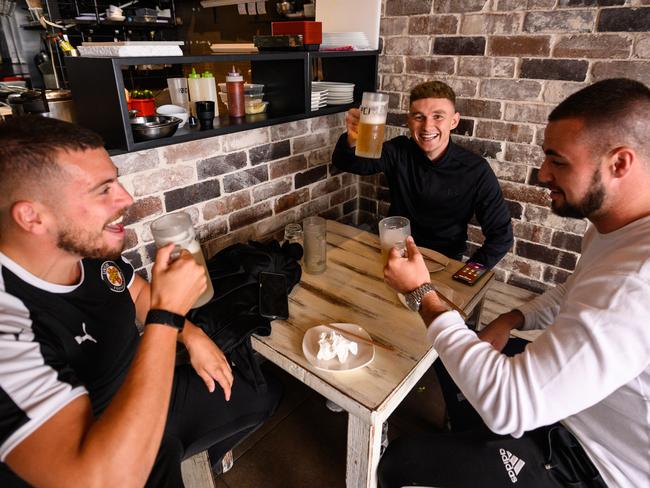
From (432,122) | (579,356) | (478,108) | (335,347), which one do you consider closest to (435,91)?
(432,122)

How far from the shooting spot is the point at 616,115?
37.6 inches

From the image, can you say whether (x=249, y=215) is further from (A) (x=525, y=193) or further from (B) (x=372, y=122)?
(A) (x=525, y=193)

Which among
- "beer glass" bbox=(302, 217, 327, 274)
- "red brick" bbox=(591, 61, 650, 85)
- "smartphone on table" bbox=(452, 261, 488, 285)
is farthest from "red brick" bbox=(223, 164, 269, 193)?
"red brick" bbox=(591, 61, 650, 85)

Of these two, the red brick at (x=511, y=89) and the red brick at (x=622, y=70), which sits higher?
the red brick at (x=622, y=70)

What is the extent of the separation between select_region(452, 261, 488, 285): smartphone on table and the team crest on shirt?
3.66 feet

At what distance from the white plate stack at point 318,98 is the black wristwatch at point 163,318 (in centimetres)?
142

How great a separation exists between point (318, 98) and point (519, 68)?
0.95m

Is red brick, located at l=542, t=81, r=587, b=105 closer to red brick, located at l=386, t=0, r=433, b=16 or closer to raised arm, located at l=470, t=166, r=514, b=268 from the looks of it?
raised arm, located at l=470, t=166, r=514, b=268

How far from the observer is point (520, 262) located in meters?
2.26

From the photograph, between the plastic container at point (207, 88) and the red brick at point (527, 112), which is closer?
the plastic container at point (207, 88)

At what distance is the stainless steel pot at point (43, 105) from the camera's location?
60.2 inches

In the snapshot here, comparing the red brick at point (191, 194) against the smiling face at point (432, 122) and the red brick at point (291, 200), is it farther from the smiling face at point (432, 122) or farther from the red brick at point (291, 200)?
the smiling face at point (432, 122)

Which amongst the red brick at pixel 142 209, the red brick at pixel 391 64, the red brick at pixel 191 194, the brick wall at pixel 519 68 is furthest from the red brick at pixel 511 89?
the red brick at pixel 142 209

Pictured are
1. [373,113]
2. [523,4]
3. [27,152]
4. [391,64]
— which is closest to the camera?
[27,152]
